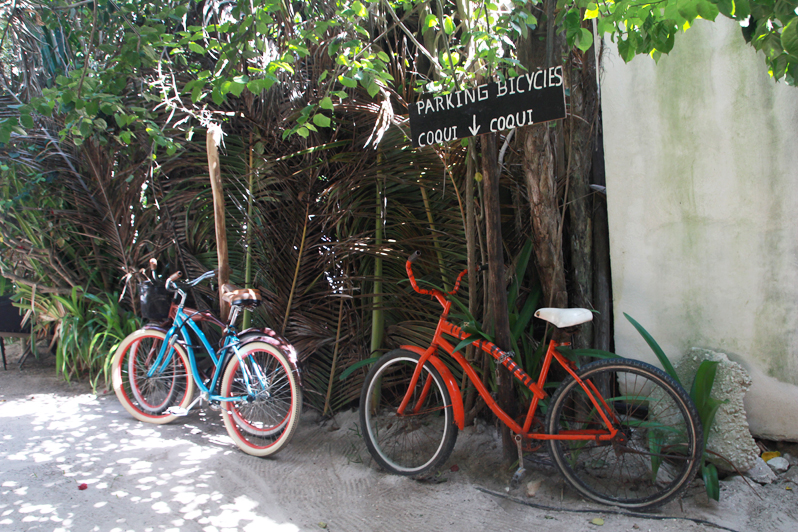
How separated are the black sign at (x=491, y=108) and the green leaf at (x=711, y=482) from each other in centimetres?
179

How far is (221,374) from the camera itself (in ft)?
11.4

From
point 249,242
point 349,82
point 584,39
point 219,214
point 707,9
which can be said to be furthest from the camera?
point 249,242

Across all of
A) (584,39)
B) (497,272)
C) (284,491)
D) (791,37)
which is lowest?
(284,491)

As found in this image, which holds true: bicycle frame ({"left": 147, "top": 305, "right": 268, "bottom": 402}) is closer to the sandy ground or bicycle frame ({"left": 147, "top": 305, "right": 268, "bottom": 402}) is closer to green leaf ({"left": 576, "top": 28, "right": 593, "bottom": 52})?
the sandy ground

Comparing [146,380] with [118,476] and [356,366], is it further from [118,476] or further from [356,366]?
[356,366]

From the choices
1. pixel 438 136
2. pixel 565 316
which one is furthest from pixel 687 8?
pixel 565 316

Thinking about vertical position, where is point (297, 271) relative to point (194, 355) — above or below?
above

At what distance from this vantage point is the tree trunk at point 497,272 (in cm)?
266

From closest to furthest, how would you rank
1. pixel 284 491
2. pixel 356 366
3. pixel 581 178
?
pixel 284 491, pixel 581 178, pixel 356 366

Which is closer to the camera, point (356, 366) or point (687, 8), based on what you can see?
point (687, 8)

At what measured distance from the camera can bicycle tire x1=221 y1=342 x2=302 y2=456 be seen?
3.18 metres

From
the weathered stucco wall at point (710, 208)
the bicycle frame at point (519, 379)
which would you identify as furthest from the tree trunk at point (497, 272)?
the weathered stucco wall at point (710, 208)

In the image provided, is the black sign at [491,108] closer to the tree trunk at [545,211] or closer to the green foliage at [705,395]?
the tree trunk at [545,211]

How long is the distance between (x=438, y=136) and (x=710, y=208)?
1530 millimetres
